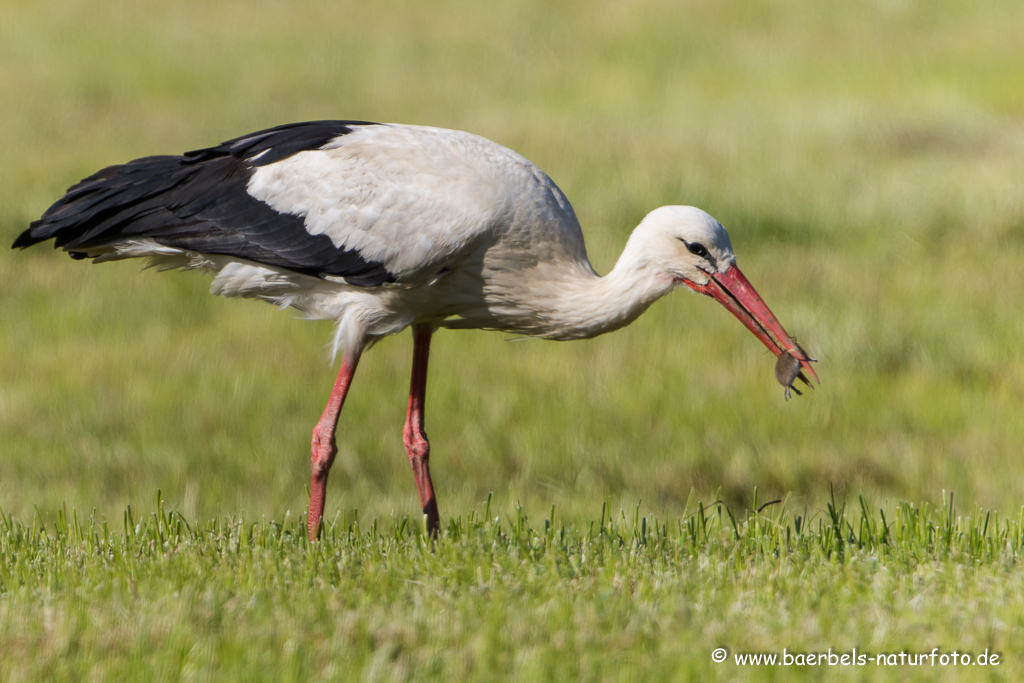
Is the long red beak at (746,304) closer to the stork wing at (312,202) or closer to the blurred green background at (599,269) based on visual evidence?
the stork wing at (312,202)

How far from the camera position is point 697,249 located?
215 inches

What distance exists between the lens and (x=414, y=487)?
713 centimetres

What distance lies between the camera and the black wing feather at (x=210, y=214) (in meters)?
5.88

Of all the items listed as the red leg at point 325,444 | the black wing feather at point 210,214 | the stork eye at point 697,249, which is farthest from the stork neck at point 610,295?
the red leg at point 325,444

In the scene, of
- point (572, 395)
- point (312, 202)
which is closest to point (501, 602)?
point (312, 202)

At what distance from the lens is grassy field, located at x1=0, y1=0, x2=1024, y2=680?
13.5 ft

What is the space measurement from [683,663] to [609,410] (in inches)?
162

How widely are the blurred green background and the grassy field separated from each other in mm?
38

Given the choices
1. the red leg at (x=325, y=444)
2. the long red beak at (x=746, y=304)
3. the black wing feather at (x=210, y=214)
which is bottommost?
the red leg at (x=325, y=444)

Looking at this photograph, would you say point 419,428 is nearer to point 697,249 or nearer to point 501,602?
point 697,249

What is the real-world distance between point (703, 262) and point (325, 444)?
6.72 ft

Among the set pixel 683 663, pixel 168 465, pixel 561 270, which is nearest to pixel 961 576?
pixel 683 663

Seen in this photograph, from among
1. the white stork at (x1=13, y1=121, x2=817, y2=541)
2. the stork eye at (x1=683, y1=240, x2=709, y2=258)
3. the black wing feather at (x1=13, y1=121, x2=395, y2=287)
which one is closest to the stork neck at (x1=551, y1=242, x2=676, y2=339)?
the white stork at (x1=13, y1=121, x2=817, y2=541)

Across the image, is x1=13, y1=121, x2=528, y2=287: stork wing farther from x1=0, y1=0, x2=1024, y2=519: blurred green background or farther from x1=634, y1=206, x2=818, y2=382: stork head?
x1=0, y1=0, x2=1024, y2=519: blurred green background
